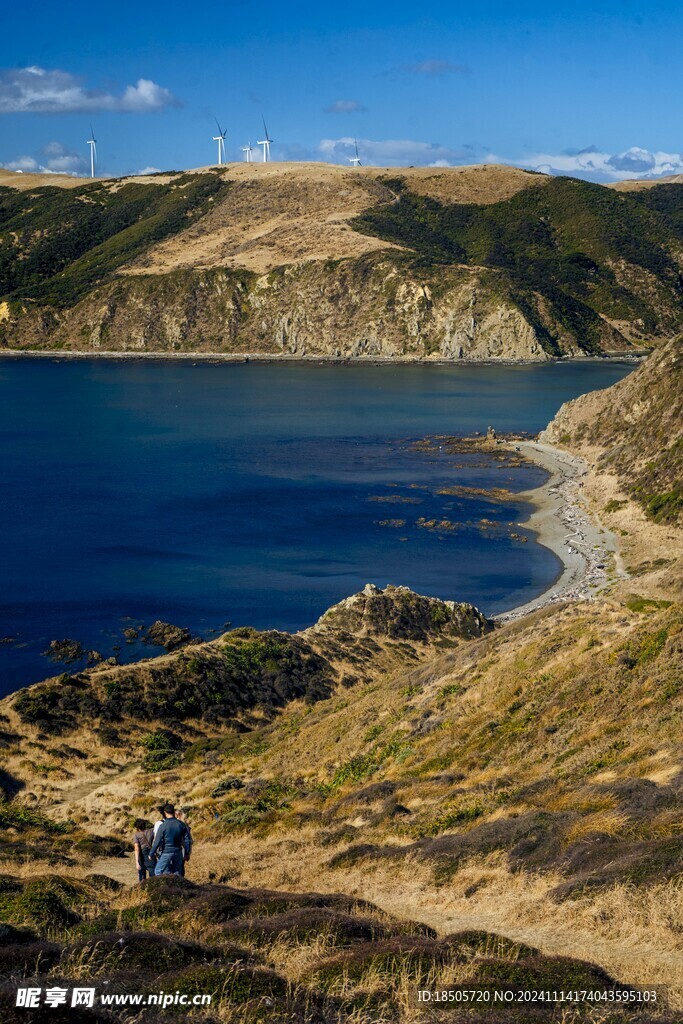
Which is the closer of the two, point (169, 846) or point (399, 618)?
point (169, 846)

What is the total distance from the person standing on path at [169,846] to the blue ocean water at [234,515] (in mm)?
38336

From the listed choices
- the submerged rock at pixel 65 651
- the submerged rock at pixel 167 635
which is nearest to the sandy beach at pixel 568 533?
the submerged rock at pixel 167 635

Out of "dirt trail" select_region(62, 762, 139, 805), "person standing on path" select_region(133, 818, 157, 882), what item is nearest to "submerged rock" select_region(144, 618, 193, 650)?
"dirt trail" select_region(62, 762, 139, 805)

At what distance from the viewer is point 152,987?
10234 mm

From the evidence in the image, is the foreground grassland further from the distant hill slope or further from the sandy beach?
the distant hill slope

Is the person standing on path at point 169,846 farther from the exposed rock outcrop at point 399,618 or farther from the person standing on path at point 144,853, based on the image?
the exposed rock outcrop at point 399,618

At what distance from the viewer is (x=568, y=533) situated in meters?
86.1

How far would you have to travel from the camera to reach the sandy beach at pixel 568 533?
67.9 meters

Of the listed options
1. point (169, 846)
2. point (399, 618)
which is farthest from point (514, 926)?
point (399, 618)

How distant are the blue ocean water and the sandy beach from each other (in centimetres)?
174

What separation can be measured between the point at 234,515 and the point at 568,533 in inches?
1203

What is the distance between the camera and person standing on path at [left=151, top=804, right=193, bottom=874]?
54.7 feet

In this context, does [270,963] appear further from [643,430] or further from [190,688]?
[643,430]

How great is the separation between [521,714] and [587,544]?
185 feet
